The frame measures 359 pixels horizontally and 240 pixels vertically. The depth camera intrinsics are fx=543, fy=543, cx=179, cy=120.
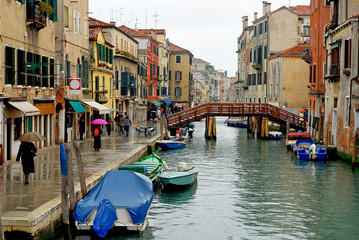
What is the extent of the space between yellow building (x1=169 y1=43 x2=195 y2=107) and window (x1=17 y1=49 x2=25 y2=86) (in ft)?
217

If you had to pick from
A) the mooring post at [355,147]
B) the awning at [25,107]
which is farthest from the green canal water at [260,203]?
the awning at [25,107]

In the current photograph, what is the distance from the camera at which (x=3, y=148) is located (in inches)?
816

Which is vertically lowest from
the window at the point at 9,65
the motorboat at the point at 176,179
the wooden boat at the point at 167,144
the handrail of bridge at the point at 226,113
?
the motorboat at the point at 176,179

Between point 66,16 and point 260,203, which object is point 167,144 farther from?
point 260,203

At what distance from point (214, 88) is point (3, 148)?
16023 centimetres

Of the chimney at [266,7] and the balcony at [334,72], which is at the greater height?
the chimney at [266,7]

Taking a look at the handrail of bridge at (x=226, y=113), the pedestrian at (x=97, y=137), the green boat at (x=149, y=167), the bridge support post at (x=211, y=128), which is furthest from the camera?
the bridge support post at (x=211, y=128)

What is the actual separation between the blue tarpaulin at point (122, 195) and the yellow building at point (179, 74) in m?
72.7

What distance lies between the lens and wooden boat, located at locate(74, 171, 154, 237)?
14.3 meters

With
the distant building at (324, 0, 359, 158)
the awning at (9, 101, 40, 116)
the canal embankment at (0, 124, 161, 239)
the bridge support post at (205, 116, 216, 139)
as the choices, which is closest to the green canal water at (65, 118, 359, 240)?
the canal embankment at (0, 124, 161, 239)

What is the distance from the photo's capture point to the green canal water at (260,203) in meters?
15.4

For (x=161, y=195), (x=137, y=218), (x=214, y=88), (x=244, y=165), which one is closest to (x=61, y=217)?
(x=137, y=218)

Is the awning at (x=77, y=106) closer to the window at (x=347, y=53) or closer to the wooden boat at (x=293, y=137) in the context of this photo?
the wooden boat at (x=293, y=137)

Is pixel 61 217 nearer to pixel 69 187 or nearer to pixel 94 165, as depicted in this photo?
pixel 69 187
